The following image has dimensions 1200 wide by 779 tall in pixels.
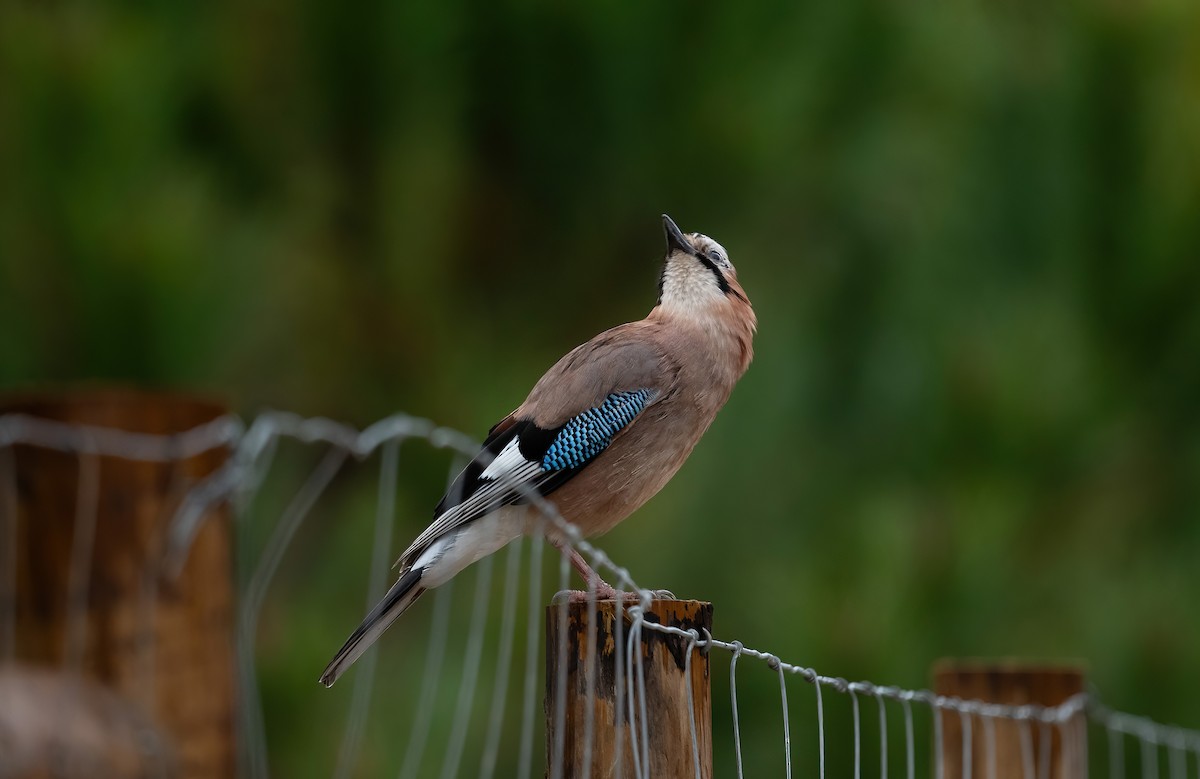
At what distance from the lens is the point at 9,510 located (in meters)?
2.19

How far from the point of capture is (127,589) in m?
2.14

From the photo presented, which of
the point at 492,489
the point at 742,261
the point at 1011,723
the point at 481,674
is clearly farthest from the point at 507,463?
the point at 742,261

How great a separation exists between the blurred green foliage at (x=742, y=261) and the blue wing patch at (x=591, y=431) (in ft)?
3.60

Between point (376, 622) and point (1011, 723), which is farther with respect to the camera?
point (1011, 723)

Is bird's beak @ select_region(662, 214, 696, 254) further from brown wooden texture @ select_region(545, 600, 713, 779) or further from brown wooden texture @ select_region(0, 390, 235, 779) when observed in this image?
brown wooden texture @ select_region(0, 390, 235, 779)

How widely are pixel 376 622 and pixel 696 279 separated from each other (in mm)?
1485

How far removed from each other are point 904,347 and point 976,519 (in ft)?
3.25

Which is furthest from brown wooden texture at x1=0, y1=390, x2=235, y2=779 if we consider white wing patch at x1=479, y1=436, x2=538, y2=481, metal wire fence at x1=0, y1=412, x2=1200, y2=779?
white wing patch at x1=479, y1=436, x2=538, y2=481

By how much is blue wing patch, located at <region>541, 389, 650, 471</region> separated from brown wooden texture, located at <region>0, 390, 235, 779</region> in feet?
4.61

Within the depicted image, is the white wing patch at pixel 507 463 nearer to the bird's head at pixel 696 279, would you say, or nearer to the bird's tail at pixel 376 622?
the bird's tail at pixel 376 622

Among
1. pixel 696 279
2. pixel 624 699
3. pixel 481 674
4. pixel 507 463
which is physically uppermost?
pixel 696 279

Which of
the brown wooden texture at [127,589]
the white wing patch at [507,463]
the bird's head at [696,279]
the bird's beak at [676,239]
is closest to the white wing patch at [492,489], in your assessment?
the white wing patch at [507,463]

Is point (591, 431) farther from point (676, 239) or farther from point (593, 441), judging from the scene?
point (676, 239)

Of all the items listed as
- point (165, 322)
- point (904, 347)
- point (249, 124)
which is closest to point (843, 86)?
point (904, 347)
